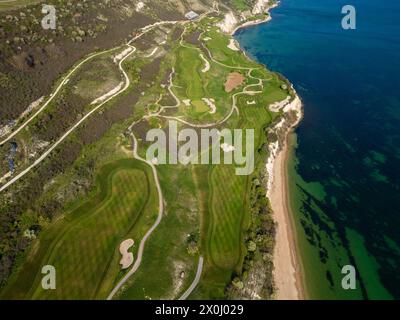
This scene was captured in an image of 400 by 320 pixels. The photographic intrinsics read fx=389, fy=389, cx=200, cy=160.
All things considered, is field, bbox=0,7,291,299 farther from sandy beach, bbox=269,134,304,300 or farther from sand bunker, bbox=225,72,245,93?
sandy beach, bbox=269,134,304,300

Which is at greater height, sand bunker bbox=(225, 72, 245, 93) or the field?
Answer: sand bunker bbox=(225, 72, 245, 93)

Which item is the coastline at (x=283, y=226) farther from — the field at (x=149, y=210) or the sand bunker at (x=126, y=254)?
the sand bunker at (x=126, y=254)

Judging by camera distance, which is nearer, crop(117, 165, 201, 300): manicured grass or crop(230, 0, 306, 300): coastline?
crop(117, 165, 201, 300): manicured grass

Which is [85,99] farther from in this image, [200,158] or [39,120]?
[200,158]
